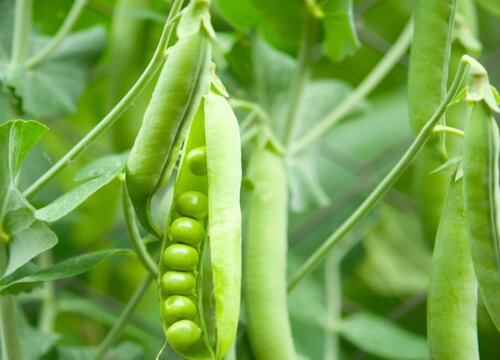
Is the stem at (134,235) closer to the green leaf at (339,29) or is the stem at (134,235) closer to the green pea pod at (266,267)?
the green pea pod at (266,267)

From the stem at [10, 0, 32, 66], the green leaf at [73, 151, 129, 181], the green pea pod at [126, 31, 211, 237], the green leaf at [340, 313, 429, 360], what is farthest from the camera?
the green leaf at [340, 313, 429, 360]

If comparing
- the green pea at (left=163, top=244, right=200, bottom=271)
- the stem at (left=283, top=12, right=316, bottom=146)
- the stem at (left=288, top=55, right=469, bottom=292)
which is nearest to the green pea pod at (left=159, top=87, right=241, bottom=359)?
the green pea at (left=163, top=244, right=200, bottom=271)

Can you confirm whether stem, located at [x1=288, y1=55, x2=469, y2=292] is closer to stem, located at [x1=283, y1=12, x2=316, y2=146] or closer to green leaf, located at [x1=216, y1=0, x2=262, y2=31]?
stem, located at [x1=283, y1=12, x2=316, y2=146]

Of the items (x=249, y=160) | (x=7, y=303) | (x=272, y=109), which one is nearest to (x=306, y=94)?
(x=272, y=109)

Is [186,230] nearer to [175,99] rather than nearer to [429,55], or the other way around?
[175,99]

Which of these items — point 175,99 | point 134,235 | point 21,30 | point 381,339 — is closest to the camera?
point 175,99

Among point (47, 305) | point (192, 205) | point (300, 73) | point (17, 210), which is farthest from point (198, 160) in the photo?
point (47, 305)

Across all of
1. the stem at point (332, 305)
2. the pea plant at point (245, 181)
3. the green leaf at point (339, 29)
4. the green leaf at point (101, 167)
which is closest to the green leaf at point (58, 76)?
the pea plant at point (245, 181)
